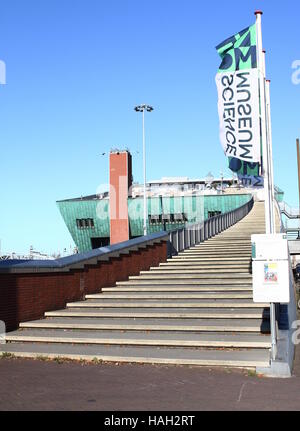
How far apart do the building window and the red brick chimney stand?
11.1ft

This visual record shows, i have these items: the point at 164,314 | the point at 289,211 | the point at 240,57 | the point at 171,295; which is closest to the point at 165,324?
the point at 164,314

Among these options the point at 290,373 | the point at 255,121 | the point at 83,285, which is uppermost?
the point at 255,121

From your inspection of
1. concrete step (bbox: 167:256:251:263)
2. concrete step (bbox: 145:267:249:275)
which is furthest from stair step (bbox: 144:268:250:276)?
concrete step (bbox: 167:256:251:263)

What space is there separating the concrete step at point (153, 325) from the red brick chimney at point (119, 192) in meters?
51.2

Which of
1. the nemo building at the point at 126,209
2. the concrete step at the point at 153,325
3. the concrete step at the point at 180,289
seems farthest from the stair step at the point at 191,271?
the nemo building at the point at 126,209

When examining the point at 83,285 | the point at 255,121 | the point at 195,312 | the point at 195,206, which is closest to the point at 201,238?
the point at 83,285

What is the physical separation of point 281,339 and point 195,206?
54.6 metres

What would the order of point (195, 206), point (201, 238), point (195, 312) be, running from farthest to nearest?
point (195, 206) < point (201, 238) < point (195, 312)

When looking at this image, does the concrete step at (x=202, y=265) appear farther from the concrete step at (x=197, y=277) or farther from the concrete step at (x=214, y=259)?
the concrete step at (x=197, y=277)

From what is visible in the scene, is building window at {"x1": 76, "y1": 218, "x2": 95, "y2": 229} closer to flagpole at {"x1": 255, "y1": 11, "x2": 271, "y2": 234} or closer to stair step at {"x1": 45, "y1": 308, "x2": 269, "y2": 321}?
stair step at {"x1": 45, "y1": 308, "x2": 269, "y2": 321}

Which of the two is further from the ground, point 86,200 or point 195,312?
point 86,200

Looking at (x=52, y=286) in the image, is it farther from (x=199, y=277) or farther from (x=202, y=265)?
(x=202, y=265)

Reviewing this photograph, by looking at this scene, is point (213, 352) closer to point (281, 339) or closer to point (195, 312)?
point (281, 339)
